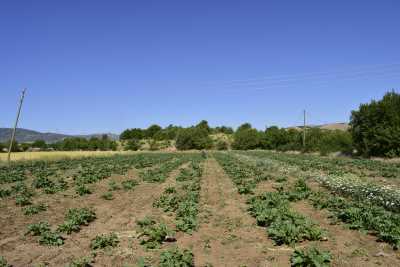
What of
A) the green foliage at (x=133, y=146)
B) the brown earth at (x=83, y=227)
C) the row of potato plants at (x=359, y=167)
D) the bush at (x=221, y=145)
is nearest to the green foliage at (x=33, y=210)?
the brown earth at (x=83, y=227)

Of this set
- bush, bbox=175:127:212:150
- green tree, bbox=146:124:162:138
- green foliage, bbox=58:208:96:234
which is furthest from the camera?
green tree, bbox=146:124:162:138

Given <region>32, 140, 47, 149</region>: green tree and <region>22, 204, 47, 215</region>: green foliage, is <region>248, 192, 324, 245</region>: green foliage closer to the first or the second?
<region>22, 204, 47, 215</region>: green foliage

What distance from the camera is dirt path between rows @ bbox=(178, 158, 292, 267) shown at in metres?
8.24

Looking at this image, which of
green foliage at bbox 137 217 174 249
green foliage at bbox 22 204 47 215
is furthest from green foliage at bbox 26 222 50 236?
green foliage at bbox 22 204 47 215

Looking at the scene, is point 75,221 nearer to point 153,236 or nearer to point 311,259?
point 153,236

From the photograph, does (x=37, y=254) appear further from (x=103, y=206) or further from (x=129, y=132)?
(x=129, y=132)

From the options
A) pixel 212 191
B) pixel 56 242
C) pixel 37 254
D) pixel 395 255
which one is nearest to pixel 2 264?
pixel 37 254

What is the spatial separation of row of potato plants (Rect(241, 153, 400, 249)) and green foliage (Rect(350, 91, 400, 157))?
37.8 metres

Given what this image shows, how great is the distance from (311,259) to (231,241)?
274 centimetres

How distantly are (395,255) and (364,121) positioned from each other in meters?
50.4

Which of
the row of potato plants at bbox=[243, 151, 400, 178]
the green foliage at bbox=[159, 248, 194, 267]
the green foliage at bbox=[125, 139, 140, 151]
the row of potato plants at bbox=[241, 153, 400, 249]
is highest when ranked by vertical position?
the green foliage at bbox=[125, 139, 140, 151]

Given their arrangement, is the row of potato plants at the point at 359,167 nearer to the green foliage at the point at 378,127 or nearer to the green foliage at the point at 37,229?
the green foliage at the point at 378,127

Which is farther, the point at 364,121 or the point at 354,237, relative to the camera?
the point at 364,121

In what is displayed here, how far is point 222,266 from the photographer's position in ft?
25.8
